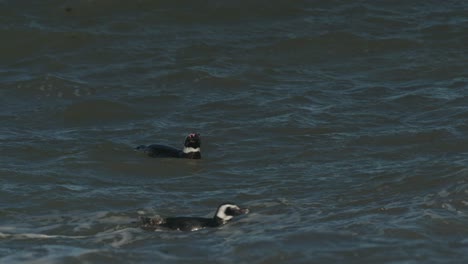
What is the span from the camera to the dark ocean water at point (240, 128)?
13.1 meters

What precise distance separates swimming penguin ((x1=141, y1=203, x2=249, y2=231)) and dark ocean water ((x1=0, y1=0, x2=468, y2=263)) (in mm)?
154

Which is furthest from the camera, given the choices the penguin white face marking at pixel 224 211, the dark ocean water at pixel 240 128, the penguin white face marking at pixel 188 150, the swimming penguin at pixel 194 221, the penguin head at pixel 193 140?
the penguin head at pixel 193 140

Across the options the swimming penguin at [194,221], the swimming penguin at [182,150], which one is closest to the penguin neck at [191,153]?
the swimming penguin at [182,150]

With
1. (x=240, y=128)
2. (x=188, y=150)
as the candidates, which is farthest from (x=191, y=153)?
(x=240, y=128)

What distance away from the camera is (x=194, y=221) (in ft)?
44.3

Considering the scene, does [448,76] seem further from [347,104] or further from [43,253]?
[43,253]

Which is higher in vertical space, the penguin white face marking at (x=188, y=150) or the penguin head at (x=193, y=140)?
the penguin head at (x=193, y=140)

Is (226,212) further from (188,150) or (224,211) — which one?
(188,150)

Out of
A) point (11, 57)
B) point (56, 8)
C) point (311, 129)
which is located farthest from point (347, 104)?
point (56, 8)

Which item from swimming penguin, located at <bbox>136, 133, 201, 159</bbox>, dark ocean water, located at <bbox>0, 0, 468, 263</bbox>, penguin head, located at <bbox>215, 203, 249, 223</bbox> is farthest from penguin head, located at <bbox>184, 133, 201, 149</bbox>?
penguin head, located at <bbox>215, 203, 249, 223</bbox>

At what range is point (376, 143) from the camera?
17.7 metres

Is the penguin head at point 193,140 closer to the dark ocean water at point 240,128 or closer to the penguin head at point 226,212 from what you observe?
the dark ocean water at point 240,128

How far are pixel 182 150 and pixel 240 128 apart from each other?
1552 mm

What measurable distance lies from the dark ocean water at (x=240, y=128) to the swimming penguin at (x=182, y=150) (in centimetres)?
16
